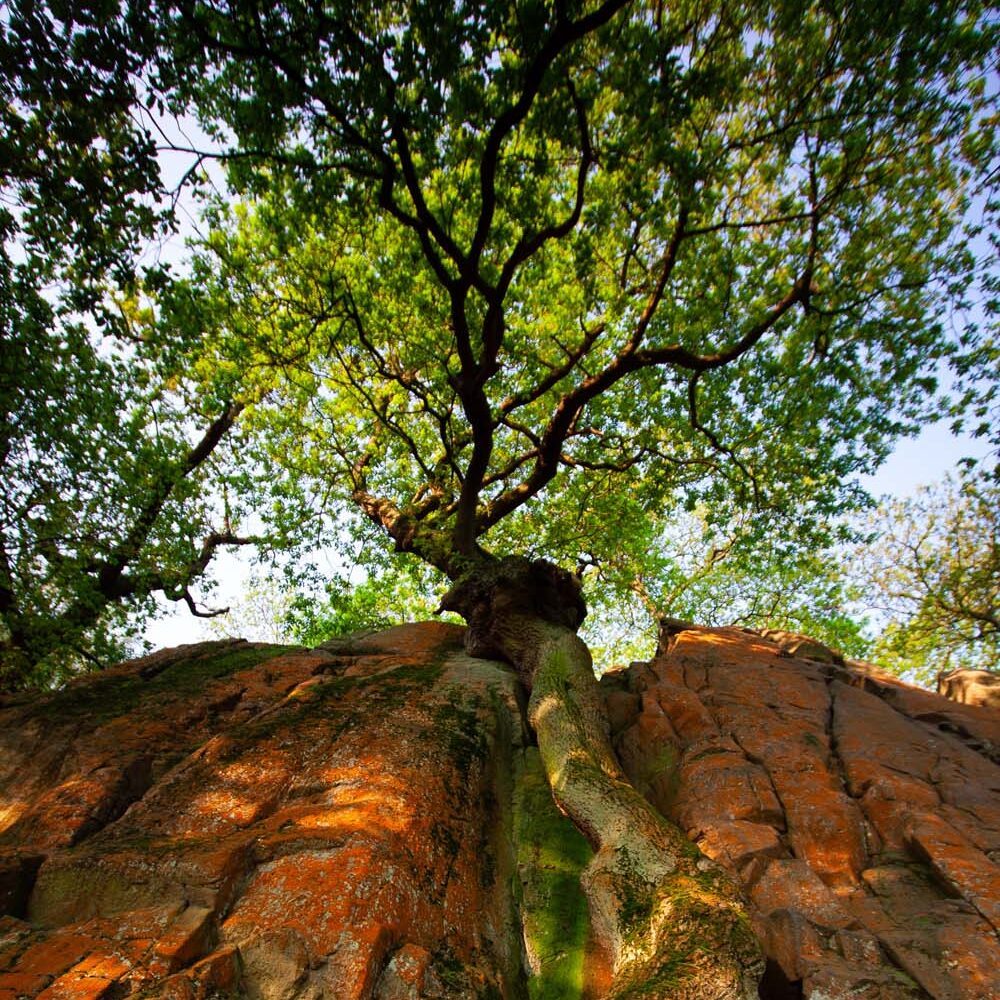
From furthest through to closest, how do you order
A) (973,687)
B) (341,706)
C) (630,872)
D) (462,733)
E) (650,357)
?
(650,357) → (973,687) → (341,706) → (462,733) → (630,872)

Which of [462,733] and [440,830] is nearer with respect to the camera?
[440,830]

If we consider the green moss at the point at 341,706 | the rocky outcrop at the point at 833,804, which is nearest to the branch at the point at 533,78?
the green moss at the point at 341,706

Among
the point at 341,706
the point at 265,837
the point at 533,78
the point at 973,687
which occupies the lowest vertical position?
the point at 265,837

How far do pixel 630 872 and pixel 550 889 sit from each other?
1.15 metres

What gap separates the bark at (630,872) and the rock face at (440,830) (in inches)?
24.3

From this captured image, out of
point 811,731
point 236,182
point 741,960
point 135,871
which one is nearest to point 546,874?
point 741,960

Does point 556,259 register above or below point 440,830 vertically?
above

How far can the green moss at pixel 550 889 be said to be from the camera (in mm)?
4949

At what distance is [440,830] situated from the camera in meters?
5.83

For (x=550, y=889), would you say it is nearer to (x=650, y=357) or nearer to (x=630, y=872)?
(x=630, y=872)

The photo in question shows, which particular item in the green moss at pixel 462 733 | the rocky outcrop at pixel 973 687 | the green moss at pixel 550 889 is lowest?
the green moss at pixel 550 889

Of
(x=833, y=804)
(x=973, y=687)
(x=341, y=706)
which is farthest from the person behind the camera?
(x=973, y=687)

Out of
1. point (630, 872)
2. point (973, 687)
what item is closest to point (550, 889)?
point (630, 872)

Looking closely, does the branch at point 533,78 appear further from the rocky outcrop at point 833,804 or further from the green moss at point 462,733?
the rocky outcrop at point 833,804
